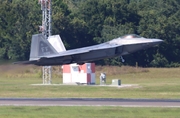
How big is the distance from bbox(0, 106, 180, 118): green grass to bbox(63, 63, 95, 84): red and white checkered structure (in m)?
22.9

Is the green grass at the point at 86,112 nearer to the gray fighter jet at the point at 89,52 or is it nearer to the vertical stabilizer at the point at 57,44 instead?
the gray fighter jet at the point at 89,52

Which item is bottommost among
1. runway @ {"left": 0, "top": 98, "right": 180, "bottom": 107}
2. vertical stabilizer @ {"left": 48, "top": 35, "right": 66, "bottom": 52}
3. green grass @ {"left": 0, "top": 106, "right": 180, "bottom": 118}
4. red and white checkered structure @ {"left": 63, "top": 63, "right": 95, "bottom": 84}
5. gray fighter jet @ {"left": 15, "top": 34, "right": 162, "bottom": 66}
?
green grass @ {"left": 0, "top": 106, "right": 180, "bottom": 118}

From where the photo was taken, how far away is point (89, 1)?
290 ft

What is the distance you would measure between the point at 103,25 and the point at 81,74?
36456 mm

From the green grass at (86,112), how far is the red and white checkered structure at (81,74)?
22901mm

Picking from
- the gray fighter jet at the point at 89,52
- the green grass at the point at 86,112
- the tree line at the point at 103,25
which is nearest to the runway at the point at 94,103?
the green grass at the point at 86,112

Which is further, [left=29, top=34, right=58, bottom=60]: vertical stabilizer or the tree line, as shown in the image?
the tree line

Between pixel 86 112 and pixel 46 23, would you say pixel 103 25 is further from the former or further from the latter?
pixel 86 112

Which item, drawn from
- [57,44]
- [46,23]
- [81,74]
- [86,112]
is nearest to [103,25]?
[46,23]

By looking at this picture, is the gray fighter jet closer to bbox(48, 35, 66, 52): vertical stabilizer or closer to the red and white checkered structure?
bbox(48, 35, 66, 52): vertical stabilizer

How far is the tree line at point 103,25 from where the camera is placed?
78625 mm

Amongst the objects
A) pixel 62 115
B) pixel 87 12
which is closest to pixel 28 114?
pixel 62 115

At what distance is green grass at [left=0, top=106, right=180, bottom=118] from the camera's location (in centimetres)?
2233

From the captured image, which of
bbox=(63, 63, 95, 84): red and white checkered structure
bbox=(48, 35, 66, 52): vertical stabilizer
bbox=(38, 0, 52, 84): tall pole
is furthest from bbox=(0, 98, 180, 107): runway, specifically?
bbox=(38, 0, 52, 84): tall pole
